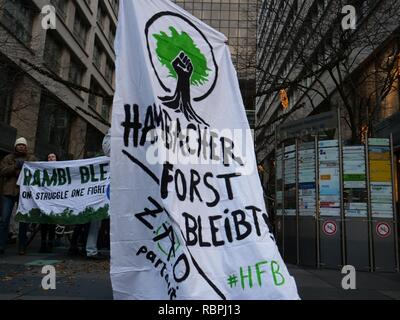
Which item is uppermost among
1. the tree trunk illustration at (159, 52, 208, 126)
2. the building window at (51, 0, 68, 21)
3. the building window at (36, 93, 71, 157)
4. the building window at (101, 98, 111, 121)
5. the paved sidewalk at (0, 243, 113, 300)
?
the building window at (51, 0, 68, 21)

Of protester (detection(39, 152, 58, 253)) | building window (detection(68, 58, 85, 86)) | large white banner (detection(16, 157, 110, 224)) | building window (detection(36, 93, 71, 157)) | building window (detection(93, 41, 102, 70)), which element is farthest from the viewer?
building window (detection(93, 41, 102, 70))

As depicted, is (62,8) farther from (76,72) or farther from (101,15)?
(101,15)

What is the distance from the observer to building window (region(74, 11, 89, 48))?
31652mm

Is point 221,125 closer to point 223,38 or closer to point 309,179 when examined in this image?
point 223,38

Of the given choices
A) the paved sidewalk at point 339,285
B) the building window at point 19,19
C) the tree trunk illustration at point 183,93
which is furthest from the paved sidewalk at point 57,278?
the building window at point 19,19

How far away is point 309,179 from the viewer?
889 centimetres

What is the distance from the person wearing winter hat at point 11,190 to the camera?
754 centimetres

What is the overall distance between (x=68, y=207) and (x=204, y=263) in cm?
510

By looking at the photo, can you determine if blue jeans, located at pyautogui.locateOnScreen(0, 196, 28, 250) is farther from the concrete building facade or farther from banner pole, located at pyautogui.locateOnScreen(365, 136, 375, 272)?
banner pole, located at pyautogui.locateOnScreen(365, 136, 375, 272)

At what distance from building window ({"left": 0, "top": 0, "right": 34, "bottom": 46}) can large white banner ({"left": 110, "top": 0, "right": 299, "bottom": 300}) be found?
42.9 ft

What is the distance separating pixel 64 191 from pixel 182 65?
4.73 m

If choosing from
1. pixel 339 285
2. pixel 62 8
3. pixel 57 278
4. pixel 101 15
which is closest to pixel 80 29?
pixel 62 8

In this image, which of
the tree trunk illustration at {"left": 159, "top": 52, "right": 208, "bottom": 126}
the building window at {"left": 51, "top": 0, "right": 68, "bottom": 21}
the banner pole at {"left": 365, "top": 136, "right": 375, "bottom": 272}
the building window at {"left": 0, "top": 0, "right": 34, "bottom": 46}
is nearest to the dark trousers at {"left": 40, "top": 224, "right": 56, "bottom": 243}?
the tree trunk illustration at {"left": 159, "top": 52, "right": 208, "bottom": 126}

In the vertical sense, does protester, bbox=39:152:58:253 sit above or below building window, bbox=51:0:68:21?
below
